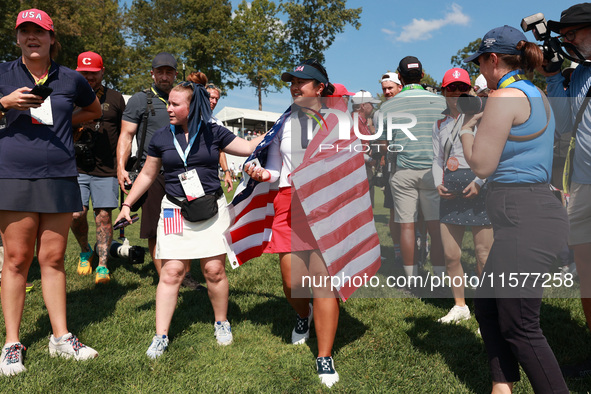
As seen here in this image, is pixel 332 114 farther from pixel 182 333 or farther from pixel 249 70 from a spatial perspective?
pixel 249 70

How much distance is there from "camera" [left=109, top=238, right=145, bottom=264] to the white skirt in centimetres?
195

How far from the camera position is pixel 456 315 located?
389cm

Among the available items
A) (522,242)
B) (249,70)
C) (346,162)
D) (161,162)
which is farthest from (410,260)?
(249,70)

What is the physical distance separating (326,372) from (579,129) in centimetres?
228

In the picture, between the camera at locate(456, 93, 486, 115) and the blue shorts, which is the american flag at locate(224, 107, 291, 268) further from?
the blue shorts

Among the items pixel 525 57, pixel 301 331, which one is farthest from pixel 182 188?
pixel 525 57

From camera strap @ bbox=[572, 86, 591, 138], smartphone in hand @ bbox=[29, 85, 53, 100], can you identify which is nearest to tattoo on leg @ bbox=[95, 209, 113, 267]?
smartphone in hand @ bbox=[29, 85, 53, 100]

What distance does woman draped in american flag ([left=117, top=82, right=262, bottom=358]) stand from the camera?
10.9ft

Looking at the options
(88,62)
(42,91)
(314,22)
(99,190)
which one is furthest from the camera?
(314,22)

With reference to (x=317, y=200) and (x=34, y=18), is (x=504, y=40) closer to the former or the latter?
(x=317, y=200)

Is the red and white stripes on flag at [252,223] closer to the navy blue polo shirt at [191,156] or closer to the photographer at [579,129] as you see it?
the navy blue polo shirt at [191,156]

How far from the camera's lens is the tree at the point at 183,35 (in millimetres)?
29250

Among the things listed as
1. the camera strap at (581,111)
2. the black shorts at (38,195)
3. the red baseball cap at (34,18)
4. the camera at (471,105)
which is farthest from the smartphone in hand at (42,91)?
the camera strap at (581,111)

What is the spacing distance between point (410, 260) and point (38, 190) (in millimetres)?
3332
